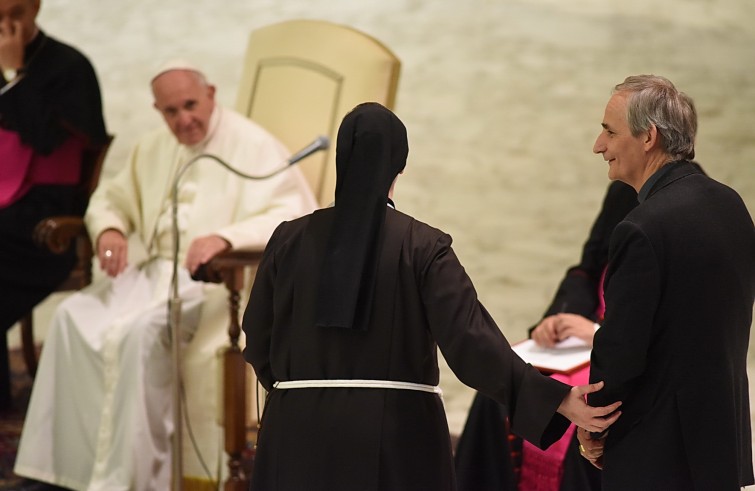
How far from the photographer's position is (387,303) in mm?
2840

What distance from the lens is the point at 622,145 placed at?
9.21 feet

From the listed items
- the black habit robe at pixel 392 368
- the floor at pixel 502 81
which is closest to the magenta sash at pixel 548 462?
the black habit robe at pixel 392 368

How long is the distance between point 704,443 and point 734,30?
6678 millimetres

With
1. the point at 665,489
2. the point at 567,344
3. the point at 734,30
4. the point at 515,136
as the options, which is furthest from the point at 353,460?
the point at 734,30

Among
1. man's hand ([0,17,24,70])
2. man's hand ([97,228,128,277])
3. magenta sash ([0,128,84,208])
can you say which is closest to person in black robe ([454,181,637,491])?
man's hand ([97,228,128,277])

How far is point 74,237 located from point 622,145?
3289 mm

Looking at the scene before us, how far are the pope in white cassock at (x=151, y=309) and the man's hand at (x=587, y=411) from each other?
6.47 ft

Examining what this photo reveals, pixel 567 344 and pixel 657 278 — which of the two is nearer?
pixel 657 278

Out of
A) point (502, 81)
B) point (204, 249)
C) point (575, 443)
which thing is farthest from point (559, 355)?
point (502, 81)

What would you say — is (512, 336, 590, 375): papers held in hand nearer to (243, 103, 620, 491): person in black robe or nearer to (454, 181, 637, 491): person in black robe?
(454, 181, 637, 491): person in black robe

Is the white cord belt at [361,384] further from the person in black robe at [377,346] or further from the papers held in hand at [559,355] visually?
the papers held in hand at [559,355]

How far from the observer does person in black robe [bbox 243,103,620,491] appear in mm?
2803

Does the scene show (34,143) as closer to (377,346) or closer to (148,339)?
(148,339)

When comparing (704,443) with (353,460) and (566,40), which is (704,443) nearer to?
(353,460)
